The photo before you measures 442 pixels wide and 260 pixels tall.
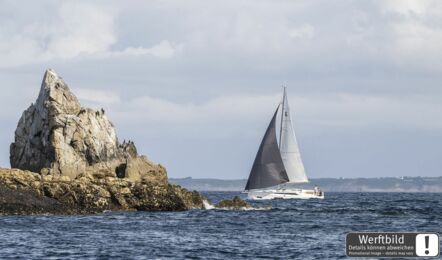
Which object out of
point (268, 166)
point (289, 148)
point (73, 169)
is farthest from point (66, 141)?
point (289, 148)

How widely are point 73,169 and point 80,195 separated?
7.85m

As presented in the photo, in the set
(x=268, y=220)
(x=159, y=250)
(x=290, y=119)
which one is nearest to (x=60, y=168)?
(x=268, y=220)

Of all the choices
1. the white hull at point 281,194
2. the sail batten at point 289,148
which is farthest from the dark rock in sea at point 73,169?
the sail batten at point 289,148

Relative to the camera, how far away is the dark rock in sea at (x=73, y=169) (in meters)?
74.2

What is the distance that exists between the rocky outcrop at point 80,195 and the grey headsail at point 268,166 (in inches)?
1723

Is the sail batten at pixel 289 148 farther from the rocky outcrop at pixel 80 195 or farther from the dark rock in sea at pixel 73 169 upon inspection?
the rocky outcrop at pixel 80 195

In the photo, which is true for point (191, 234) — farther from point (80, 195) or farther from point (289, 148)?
point (289, 148)

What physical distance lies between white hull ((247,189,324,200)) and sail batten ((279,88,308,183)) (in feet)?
6.53

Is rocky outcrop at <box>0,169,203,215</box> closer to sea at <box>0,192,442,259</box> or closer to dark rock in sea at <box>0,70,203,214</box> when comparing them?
dark rock in sea at <box>0,70,203,214</box>

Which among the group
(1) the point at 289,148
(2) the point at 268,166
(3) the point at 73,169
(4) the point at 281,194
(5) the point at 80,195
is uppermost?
(1) the point at 289,148

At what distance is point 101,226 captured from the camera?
63.6 m

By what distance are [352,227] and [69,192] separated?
22.0 metres

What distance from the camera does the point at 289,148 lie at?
139000 millimetres

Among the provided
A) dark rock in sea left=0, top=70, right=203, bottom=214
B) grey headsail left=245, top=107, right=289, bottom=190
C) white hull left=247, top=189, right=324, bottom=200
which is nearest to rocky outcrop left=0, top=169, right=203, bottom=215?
dark rock in sea left=0, top=70, right=203, bottom=214
